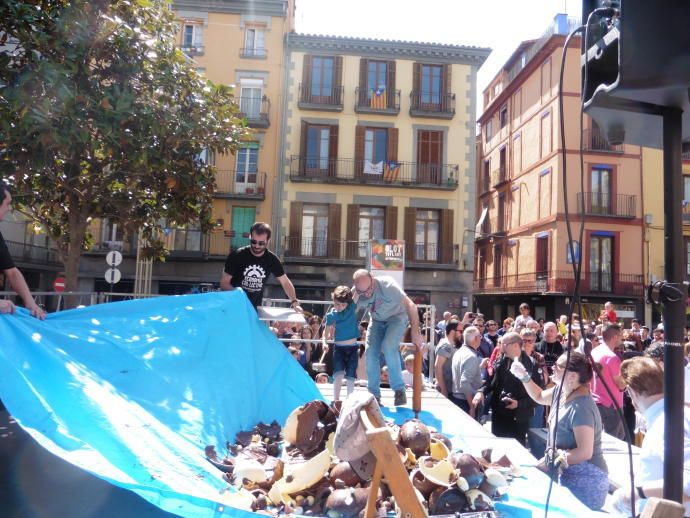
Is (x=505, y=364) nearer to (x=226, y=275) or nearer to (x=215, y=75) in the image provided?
(x=226, y=275)

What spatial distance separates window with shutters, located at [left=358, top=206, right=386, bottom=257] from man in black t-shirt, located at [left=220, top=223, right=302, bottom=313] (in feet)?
56.1

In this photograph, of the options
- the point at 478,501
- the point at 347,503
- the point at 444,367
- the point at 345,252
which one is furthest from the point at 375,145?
the point at 347,503

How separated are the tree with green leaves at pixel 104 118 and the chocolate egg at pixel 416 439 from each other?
476cm

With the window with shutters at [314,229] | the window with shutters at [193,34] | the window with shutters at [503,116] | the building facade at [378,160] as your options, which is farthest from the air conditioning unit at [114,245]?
the window with shutters at [503,116]

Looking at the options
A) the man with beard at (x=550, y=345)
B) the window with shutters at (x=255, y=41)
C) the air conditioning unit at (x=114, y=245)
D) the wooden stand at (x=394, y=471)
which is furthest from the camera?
the window with shutters at (x=255, y=41)

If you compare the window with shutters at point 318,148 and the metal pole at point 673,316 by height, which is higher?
the window with shutters at point 318,148

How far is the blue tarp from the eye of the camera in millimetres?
2758

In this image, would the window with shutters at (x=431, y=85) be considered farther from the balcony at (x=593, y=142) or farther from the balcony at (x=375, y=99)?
the balcony at (x=593, y=142)

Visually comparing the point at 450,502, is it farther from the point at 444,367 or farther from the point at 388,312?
the point at 444,367

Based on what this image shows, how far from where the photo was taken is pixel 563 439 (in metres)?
3.89

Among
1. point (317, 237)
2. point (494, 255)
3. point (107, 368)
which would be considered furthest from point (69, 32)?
point (494, 255)

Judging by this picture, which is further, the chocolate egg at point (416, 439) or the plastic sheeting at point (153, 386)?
the chocolate egg at point (416, 439)

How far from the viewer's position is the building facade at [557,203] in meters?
25.1

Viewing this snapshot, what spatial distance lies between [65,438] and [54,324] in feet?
4.88
